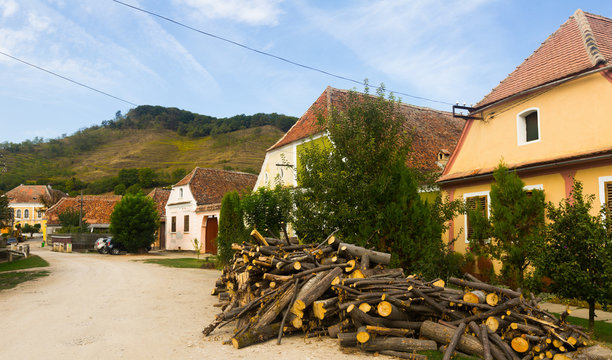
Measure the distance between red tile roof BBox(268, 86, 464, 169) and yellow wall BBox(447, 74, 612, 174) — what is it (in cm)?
390

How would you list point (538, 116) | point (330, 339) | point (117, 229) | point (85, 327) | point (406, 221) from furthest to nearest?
1. point (117, 229)
2. point (538, 116)
3. point (406, 221)
4. point (85, 327)
5. point (330, 339)

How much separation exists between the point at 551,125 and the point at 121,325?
39.5 ft

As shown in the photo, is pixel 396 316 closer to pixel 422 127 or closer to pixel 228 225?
pixel 228 225

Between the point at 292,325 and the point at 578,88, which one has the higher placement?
the point at 578,88

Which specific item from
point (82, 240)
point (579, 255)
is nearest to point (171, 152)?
point (82, 240)

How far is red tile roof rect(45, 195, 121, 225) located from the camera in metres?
48.8

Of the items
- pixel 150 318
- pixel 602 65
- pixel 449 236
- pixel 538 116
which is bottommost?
pixel 150 318

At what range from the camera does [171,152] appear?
108812mm

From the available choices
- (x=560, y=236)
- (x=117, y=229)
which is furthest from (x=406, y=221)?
(x=117, y=229)

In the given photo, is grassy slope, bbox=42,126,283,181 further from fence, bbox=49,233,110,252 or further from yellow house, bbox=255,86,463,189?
yellow house, bbox=255,86,463,189

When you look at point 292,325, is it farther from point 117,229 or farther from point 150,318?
point 117,229

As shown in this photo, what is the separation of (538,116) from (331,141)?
20.2 ft

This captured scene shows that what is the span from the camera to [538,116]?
12516mm

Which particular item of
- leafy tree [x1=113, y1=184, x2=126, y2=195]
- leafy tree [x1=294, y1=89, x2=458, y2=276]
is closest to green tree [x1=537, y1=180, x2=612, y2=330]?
leafy tree [x1=294, y1=89, x2=458, y2=276]
